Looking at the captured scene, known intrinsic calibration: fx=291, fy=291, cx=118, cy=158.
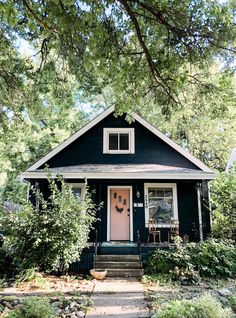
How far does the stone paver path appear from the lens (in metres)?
5.02

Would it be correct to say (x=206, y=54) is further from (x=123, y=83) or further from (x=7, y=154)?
(x=7, y=154)

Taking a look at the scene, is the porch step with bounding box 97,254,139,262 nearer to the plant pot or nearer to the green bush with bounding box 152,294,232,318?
the plant pot

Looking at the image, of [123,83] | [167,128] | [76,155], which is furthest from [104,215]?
[167,128]

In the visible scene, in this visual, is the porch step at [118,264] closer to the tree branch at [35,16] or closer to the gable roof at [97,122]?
the gable roof at [97,122]

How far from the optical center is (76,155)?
11320 mm

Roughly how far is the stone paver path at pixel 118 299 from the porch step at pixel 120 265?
454mm

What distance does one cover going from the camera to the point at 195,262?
8.01m

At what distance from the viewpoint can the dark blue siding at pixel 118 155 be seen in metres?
11.2

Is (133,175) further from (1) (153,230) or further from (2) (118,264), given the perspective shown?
(2) (118,264)

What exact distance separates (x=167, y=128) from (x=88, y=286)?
13832 millimetres

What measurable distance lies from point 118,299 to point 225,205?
5.98 m

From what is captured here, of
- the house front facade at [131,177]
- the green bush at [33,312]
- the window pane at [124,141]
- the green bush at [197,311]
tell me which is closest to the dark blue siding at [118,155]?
the house front facade at [131,177]

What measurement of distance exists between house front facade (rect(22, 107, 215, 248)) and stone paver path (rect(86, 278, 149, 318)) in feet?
10.8

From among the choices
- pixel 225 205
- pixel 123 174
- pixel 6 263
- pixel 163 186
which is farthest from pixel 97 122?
pixel 6 263
